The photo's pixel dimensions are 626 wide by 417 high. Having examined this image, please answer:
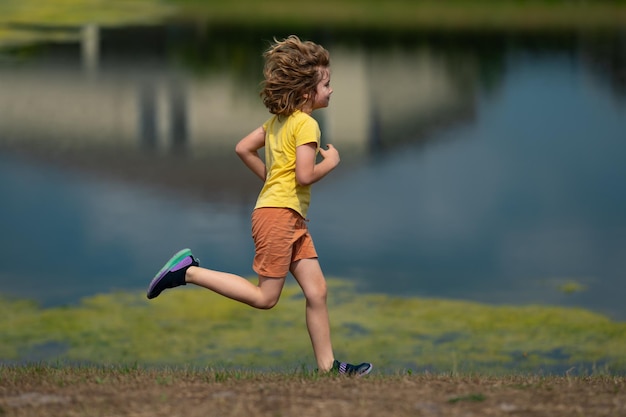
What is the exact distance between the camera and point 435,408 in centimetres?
481

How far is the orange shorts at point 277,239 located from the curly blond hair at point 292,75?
476mm

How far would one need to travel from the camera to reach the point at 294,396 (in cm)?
496

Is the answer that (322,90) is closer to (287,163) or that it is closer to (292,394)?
(287,163)

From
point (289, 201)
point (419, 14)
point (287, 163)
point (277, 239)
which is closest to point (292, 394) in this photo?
point (277, 239)

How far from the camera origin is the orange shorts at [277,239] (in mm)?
5590

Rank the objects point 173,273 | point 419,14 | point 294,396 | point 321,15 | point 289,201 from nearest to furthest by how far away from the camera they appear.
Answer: point 294,396
point 289,201
point 173,273
point 321,15
point 419,14

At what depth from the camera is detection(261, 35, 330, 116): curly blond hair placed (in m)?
5.65

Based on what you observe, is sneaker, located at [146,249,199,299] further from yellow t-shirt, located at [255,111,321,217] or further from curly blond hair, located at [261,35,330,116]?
curly blond hair, located at [261,35,330,116]

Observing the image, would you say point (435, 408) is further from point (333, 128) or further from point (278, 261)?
point (333, 128)

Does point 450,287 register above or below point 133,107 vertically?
below

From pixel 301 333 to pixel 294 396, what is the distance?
4.21 metres

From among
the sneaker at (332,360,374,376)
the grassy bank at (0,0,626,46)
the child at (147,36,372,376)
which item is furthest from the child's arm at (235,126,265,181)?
the grassy bank at (0,0,626,46)

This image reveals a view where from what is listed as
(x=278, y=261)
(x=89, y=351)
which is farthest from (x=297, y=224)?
(x=89, y=351)

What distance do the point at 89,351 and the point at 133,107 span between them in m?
12.2
